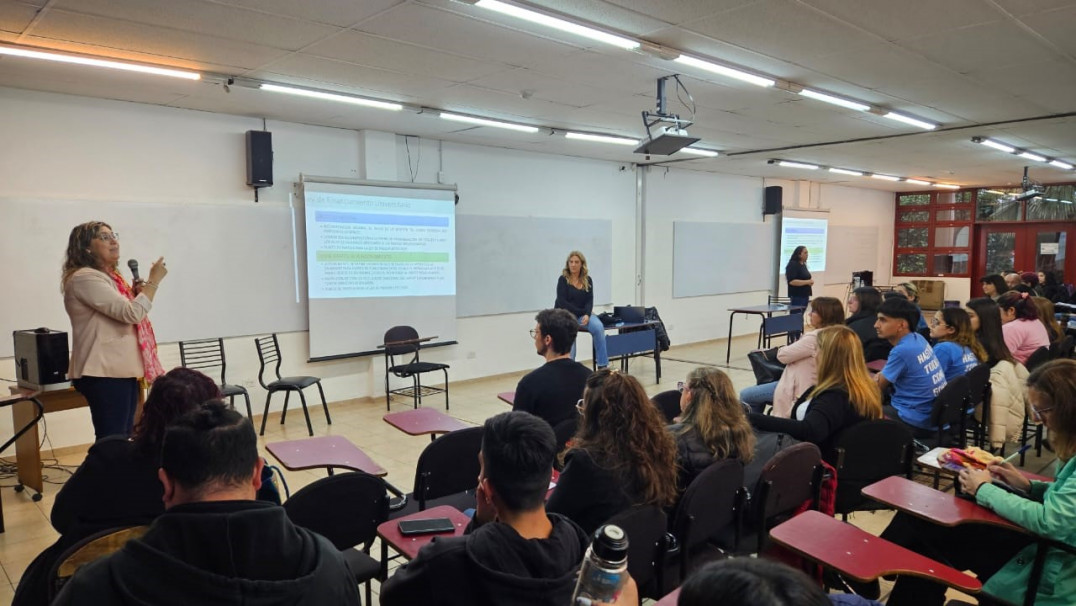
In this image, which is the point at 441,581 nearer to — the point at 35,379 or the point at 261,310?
the point at 35,379

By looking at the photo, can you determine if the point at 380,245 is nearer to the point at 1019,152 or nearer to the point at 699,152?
the point at 699,152

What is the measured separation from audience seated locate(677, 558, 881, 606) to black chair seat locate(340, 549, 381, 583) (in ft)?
4.98

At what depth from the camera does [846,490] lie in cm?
290

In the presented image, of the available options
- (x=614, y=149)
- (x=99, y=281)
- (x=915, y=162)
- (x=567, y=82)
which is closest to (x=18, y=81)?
(x=99, y=281)

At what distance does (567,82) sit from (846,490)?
126 inches

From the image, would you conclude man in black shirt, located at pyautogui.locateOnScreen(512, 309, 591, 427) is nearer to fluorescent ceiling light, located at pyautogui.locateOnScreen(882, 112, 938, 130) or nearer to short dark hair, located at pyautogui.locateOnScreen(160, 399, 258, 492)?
short dark hair, located at pyautogui.locateOnScreen(160, 399, 258, 492)

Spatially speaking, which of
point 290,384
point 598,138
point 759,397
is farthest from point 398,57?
point 759,397

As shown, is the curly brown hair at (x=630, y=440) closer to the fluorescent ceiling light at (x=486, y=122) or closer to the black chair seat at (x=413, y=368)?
the black chair seat at (x=413, y=368)

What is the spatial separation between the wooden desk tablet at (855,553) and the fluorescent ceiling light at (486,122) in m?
4.48

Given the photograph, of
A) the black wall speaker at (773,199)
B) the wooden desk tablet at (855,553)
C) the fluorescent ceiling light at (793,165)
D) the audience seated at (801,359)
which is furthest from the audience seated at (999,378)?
the black wall speaker at (773,199)

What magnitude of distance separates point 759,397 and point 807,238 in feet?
25.8

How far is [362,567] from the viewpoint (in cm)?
201

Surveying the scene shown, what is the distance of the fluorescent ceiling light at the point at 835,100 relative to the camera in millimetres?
4846

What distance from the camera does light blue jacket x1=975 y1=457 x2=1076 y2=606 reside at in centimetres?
188
